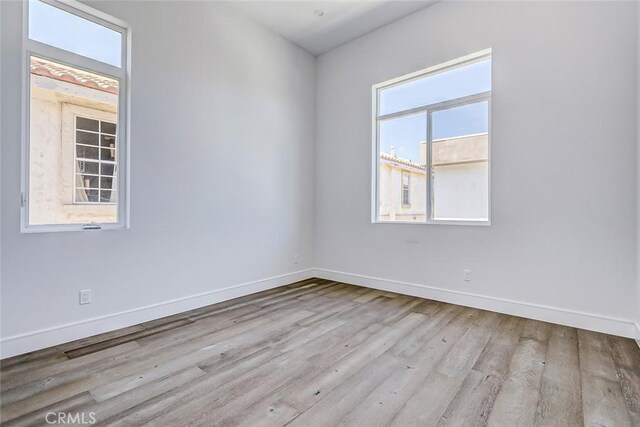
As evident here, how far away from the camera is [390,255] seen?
405 centimetres

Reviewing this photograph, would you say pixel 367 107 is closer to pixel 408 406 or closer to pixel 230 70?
pixel 230 70

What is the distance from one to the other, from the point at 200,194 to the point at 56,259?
1334 mm

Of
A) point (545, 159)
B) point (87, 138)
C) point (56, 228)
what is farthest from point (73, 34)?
point (545, 159)

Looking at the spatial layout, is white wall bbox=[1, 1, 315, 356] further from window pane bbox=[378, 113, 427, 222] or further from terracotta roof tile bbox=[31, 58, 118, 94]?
window pane bbox=[378, 113, 427, 222]

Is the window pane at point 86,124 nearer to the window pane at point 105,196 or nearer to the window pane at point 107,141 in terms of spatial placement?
the window pane at point 107,141

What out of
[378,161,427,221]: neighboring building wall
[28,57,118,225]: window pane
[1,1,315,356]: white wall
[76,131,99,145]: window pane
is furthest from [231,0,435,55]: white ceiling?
[76,131,99,145]: window pane

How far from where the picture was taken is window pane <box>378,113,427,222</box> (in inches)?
153

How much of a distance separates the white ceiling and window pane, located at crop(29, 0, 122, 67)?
1481 mm

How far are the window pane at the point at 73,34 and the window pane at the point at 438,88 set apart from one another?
313 centimetres

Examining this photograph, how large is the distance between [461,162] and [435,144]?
40 centimetres

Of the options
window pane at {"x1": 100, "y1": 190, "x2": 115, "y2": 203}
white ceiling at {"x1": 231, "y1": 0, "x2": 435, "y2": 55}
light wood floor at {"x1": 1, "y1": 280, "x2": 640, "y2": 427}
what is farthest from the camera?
white ceiling at {"x1": 231, "y1": 0, "x2": 435, "y2": 55}

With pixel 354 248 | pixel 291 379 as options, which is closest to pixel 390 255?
pixel 354 248

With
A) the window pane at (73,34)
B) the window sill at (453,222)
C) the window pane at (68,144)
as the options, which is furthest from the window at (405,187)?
the window pane at (73,34)

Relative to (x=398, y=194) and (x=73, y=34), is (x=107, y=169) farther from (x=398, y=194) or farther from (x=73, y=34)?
(x=398, y=194)
